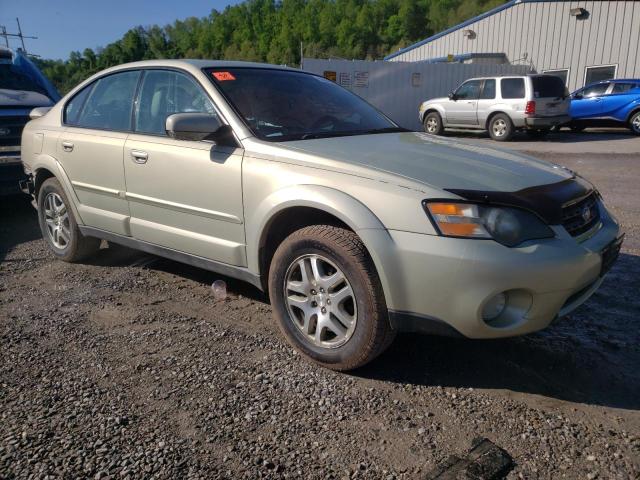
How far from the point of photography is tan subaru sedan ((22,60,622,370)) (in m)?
2.55

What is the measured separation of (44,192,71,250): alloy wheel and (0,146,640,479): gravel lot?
0.90 meters

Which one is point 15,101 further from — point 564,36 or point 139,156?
point 564,36

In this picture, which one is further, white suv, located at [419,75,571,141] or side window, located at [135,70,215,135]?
white suv, located at [419,75,571,141]

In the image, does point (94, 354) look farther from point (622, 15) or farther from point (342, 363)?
point (622, 15)

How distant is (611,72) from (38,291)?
2251 cm

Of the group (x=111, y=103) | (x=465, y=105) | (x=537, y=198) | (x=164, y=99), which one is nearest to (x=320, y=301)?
(x=537, y=198)

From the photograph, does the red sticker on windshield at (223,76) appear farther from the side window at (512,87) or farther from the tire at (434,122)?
the tire at (434,122)

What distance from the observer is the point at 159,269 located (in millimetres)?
4770

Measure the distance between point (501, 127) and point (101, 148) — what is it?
13.9m

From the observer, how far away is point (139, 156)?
12.5ft

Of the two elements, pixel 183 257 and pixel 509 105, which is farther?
pixel 509 105

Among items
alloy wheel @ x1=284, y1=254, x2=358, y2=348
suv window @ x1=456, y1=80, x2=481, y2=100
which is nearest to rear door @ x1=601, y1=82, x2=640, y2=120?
suv window @ x1=456, y1=80, x2=481, y2=100

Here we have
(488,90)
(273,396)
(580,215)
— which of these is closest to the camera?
(273,396)

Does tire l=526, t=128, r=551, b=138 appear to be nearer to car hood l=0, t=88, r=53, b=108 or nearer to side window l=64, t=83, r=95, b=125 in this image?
car hood l=0, t=88, r=53, b=108
